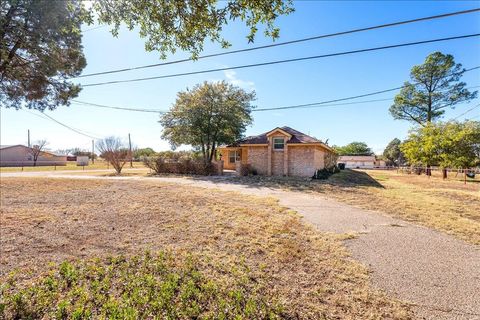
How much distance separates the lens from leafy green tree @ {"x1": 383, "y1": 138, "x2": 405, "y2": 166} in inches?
2326

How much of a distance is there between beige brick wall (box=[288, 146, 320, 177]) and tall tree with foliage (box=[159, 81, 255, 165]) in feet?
20.3

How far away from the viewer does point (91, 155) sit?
2544 inches

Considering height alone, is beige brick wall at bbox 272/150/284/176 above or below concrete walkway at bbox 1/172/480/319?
above

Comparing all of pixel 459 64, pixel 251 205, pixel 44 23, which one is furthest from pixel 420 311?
pixel 459 64

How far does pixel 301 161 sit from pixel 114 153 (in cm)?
1754

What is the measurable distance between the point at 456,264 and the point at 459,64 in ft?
114

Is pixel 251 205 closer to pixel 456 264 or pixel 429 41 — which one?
pixel 456 264

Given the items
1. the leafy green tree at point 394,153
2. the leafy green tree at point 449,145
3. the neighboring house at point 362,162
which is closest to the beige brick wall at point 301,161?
the leafy green tree at point 449,145

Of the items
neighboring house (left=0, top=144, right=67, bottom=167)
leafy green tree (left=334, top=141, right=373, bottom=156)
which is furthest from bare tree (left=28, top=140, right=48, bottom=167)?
leafy green tree (left=334, top=141, right=373, bottom=156)

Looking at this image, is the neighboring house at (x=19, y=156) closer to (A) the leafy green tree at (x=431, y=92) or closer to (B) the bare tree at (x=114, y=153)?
(B) the bare tree at (x=114, y=153)

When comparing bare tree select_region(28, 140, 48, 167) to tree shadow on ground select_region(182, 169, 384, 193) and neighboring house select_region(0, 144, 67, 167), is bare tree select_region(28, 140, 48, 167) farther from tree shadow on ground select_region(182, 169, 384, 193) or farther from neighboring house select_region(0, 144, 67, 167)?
tree shadow on ground select_region(182, 169, 384, 193)

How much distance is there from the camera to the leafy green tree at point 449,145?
2130cm

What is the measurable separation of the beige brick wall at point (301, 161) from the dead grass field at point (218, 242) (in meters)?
10.8

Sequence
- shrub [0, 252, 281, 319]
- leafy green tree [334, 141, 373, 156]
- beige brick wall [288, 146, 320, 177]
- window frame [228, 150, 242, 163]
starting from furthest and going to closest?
1. leafy green tree [334, 141, 373, 156]
2. window frame [228, 150, 242, 163]
3. beige brick wall [288, 146, 320, 177]
4. shrub [0, 252, 281, 319]
